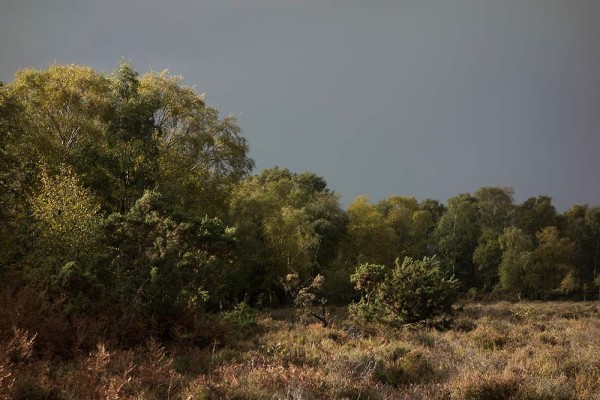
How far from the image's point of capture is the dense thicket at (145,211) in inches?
446

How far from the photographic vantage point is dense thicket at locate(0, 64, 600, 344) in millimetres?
11320

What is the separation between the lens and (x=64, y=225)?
12.4 m

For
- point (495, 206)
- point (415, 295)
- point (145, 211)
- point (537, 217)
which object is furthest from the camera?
point (495, 206)

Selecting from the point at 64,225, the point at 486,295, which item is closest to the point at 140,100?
the point at 64,225

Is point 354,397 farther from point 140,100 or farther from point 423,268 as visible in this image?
point 140,100

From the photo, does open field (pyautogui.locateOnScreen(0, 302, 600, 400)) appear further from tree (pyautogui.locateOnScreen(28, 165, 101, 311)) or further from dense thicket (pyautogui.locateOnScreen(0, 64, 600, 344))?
tree (pyautogui.locateOnScreen(28, 165, 101, 311))

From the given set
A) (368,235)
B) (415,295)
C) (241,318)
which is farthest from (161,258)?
(368,235)

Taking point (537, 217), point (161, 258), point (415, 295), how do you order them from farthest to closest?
point (537, 217), point (415, 295), point (161, 258)

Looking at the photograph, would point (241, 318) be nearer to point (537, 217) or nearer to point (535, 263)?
point (535, 263)

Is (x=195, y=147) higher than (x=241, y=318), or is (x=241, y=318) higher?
(x=195, y=147)

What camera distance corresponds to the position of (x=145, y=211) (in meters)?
12.5

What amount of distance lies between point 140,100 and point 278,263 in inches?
571

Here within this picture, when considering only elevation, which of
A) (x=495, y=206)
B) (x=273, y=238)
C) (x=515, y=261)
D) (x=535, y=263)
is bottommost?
(x=535, y=263)

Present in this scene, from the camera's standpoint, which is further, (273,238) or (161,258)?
(273,238)
